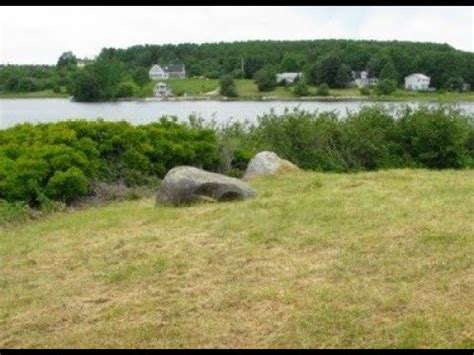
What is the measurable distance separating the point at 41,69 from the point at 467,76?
1484 cm

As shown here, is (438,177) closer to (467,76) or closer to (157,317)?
(157,317)

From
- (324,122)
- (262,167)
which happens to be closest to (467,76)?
(324,122)

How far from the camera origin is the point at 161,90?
29.8 metres

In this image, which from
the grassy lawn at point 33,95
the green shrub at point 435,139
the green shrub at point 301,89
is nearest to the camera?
the green shrub at point 435,139

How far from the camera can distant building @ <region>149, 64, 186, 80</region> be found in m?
31.2

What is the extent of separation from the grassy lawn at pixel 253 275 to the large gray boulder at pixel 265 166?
258cm

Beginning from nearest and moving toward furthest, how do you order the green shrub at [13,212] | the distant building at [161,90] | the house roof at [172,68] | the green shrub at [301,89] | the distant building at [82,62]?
the green shrub at [13,212] < the green shrub at [301,89] < the distant building at [82,62] < the distant building at [161,90] < the house roof at [172,68]

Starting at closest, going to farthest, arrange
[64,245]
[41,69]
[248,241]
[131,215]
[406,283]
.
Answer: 1. [406,283]
2. [248,241]
3. [64,245]
4. [131,215]
5. [41,69]

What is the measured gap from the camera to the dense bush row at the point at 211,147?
376 inches

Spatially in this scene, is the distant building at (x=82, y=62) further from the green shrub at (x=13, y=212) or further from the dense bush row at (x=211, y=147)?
the green shrub at (x=13, y=212)

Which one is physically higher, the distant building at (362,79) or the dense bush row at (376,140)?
the distant building at (362,79)

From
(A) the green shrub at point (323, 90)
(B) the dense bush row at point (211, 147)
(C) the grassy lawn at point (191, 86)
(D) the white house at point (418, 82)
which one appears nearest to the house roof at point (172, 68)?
(C) the grassy lawn at point (191, 86)

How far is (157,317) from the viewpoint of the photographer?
4.55 m

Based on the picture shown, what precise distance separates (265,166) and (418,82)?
11.5 metres
